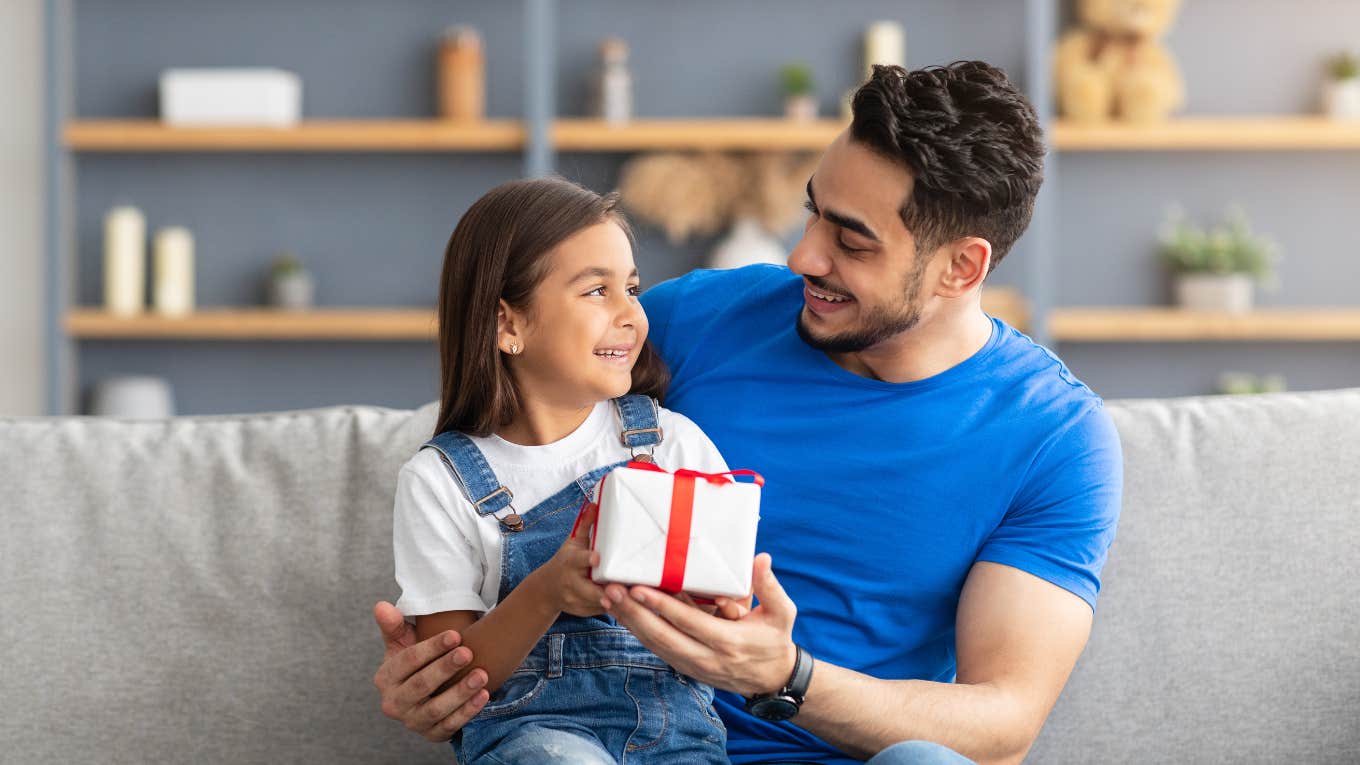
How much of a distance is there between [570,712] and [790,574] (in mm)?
326

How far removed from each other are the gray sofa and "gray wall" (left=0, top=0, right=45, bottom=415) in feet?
7.57

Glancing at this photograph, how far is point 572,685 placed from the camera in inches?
55.8

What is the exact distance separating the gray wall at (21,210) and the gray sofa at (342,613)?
2.31m

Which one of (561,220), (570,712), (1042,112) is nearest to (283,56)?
(1042,112)

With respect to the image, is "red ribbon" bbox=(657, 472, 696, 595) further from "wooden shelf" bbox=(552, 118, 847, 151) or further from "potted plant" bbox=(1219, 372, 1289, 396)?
"potted plant" bbox=(1219, 372, 1289, 396)

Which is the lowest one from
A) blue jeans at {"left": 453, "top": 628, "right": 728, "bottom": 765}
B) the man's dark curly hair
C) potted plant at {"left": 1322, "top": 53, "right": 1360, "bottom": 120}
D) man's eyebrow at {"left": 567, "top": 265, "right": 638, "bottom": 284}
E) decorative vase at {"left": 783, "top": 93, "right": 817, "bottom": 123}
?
blue jeans at {"left": 453, "top": 628, "right": 728, "bottom": 765}

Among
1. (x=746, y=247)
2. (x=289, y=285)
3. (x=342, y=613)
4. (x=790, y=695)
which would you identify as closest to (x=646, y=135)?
(x=746, y=247)

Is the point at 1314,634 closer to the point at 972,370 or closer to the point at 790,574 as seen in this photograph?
the point at 972,370

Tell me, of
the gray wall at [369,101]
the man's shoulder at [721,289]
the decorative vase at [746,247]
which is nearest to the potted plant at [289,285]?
the gray wall at [369,101]

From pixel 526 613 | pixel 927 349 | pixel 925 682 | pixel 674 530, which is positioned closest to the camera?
pixel 674 530

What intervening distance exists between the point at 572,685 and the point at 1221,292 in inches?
124

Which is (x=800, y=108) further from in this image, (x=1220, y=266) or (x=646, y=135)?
(x=1220, y=266)

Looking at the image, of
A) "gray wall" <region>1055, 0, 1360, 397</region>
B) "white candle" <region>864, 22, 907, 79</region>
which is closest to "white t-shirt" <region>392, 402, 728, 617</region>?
"white candle" <region>864, 22, 907, 79</region>

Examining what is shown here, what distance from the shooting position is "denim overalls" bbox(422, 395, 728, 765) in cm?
140
